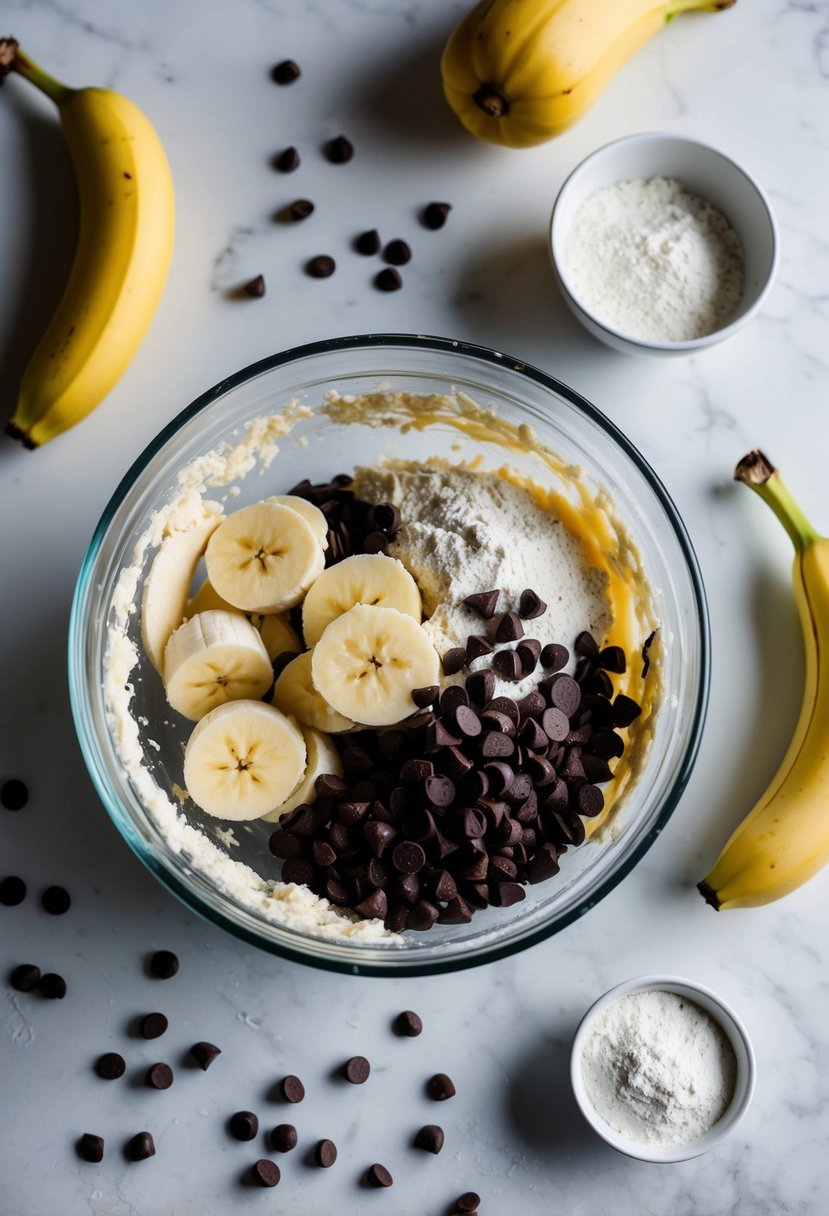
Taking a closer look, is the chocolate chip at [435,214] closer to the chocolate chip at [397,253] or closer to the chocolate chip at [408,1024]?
the chocolate chip at [397,253]

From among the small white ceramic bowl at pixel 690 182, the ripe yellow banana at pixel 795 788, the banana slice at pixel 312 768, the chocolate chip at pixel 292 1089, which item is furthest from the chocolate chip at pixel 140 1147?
the small white ceramic bowl at pixel 690 182

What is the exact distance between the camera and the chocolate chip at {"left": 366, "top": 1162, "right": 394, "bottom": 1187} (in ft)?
8.01

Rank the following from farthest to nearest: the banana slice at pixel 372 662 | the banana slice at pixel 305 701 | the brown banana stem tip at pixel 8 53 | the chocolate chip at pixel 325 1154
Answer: the brown banana stem tip at pixel 8 53 → the chocolate chip at pixel 325 1154 → the banana slice at pixel 305 701 → the banana slice at pixel 372 662

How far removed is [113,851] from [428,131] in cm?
181

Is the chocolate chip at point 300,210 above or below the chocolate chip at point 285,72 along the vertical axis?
below

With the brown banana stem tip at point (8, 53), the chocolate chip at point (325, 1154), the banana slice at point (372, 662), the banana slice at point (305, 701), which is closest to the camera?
the banana slice at point (372, 662)

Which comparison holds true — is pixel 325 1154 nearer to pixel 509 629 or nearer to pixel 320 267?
pixel 509 629

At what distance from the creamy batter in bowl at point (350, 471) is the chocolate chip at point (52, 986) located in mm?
482

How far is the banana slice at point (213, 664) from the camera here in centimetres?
226

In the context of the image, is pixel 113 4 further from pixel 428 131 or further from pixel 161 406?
pixel 161 406

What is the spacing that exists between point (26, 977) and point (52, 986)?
2.3 inches

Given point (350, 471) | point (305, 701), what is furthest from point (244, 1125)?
point (350, 471)

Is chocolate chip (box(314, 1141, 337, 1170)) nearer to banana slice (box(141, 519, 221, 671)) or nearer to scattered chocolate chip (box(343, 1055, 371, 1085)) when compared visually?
scattered chocolate chip (box(343, 1055, 371, 1085))

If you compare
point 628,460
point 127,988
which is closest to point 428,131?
point 628,460
